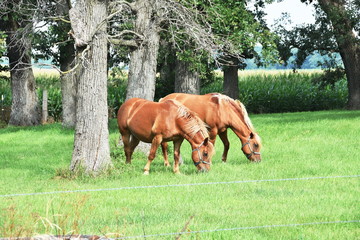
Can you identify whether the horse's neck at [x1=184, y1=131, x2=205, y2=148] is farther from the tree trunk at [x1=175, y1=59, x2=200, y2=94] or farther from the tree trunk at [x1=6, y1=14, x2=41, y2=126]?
the tree trunk at [x1=6, y1=14, x2=41, y2=126]

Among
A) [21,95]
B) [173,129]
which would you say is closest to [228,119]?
[173,129]

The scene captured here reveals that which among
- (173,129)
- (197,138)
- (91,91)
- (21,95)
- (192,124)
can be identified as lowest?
(21,95)

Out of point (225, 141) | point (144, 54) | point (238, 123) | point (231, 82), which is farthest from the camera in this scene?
point (231, 82)

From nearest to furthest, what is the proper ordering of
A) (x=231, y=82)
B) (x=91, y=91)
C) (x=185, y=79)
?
1. (x=91, y=91)
2. (x=185, y=79)
3. (x=231, y=82)

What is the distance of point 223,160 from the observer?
1658 centimetres

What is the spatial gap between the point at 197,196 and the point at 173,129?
114 inches

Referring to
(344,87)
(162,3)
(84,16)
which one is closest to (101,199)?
(84,16)

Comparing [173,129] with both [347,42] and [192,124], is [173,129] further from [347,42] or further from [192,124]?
[347,42]

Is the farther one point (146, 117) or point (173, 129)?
point (146, 117)

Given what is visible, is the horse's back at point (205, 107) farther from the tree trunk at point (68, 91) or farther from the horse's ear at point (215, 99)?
the tree trunk at point (68, 91)

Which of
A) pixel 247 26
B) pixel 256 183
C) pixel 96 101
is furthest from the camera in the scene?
pixel 247 26

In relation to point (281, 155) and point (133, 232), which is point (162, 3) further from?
point (133, 232)

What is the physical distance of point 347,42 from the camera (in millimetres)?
32250

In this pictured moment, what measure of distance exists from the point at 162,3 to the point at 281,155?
5.19 meters
